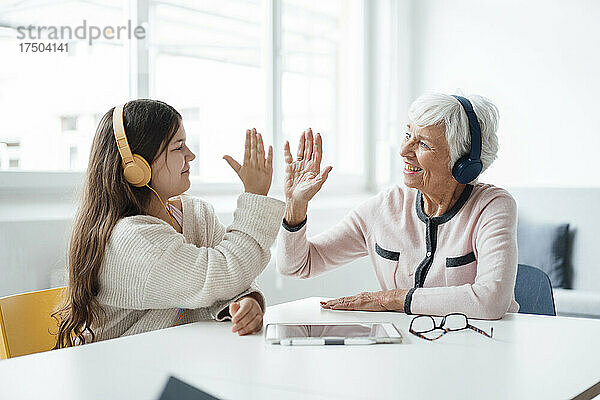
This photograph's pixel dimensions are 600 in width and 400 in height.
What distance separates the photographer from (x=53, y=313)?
5.08ft

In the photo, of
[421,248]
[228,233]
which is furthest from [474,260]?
[228,233]

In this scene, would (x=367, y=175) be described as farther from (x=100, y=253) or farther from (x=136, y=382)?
(x=136, y=382)

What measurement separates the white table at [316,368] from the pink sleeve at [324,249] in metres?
0.53

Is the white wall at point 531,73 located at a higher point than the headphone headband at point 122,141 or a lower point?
higher

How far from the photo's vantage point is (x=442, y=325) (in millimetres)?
1442

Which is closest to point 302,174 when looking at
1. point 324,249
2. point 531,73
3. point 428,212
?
point 324,249

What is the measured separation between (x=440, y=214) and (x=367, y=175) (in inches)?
104

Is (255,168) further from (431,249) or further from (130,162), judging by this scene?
(431,249)

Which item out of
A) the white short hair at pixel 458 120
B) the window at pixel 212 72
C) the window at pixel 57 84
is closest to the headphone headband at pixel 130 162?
the white short hair at pixel 458 120

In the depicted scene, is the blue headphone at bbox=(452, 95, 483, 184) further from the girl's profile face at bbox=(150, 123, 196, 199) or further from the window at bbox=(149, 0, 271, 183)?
the window at bbox=(149, 0, 271, 183)

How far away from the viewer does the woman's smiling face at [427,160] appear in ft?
6.23

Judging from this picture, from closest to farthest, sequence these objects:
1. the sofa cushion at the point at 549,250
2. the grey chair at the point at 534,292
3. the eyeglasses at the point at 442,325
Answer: the eyeglasses at the point at 442,325, the grey chair at the point at 534,292, the sofa cushion at the point at 549,250

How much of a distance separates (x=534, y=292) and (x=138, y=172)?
121cm

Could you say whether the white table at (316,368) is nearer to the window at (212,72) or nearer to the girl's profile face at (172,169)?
the girl's profile face at (172,169)
